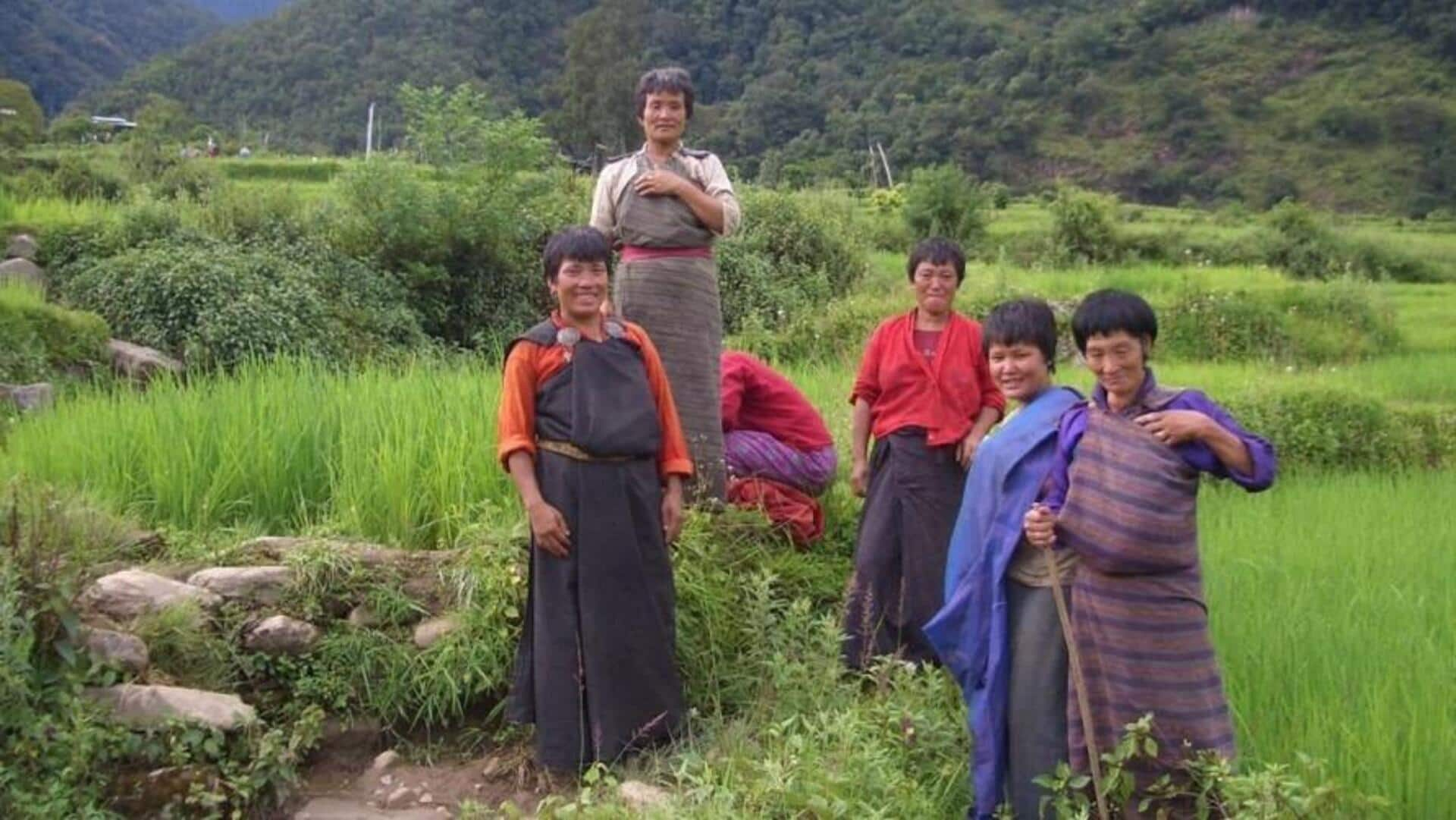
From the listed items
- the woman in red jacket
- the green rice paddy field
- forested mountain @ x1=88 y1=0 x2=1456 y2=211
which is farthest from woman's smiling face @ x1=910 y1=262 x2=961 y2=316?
forested mountain @ x1=88 y1=0 x2=1456 y2=211

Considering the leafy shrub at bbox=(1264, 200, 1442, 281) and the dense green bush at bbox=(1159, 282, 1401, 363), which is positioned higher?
the leafy shrub at bbox=(1264, 200, 1442, 281)

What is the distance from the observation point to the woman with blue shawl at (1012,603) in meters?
3.05

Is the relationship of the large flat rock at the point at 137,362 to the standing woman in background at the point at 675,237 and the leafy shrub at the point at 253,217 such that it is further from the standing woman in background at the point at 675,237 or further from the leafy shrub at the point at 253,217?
the standing woman in background at the point at 675,237

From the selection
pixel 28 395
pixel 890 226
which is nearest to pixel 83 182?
pixel 28 395

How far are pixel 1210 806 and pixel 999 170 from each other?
26.5 metres

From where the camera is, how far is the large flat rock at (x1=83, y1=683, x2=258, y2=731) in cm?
379

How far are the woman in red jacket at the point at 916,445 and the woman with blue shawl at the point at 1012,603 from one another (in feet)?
2.74

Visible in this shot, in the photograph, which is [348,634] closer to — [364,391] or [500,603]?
[500,603]

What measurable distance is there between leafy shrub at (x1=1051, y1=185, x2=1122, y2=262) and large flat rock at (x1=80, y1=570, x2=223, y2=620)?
1348 centimetres

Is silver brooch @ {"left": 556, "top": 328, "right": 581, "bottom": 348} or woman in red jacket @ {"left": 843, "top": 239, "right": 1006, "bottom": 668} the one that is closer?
silver brooch @ {"left": 556, "top": 328, "right": 581, "bottom": 348}

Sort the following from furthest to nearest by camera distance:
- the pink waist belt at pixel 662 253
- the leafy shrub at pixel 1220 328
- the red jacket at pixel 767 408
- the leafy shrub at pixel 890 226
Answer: the leafy shrub at pixel 890 226
the leafy shrub at pixel 1220 328
the red jacket at pixel 767 408
the pink waist belt at pixel 662 253

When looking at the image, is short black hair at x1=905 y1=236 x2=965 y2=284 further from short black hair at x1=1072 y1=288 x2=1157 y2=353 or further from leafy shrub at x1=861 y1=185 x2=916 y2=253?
leafy shrub at x1=861 y1=185 x2=916 y2=253

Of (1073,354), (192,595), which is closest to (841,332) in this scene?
(1073,354)

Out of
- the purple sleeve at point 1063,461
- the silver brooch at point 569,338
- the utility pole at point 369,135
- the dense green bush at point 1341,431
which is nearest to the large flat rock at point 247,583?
the silver brooch at point 569,338
